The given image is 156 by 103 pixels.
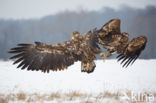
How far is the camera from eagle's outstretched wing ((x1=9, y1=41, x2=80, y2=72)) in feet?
9.06

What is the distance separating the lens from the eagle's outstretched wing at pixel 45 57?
9.06 ft

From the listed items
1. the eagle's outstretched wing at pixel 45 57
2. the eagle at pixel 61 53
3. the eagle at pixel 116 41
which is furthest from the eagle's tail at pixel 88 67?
the eagle at pixel 116 41

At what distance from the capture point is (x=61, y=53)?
2816mm

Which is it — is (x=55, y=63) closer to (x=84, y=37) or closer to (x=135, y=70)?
(x=84, y=37)

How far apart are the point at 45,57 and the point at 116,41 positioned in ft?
3.41

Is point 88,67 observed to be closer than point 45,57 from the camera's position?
Result: Yes

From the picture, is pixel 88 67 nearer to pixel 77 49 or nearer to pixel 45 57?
pixel 77 49

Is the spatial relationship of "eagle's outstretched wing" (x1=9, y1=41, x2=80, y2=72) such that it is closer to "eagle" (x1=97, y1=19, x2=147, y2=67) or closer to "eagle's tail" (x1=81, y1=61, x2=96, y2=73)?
"eagle's tail" (x1=81, y1=61, x2=96, y2=73)

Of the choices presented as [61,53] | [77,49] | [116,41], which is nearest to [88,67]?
[77,49]

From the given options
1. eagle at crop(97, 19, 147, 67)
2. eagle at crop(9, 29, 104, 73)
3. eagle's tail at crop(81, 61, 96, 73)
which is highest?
eagle at crop(97, 19, 147, 67)

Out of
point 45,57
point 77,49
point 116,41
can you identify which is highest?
point 116,41

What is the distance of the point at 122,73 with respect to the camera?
12.8 meters

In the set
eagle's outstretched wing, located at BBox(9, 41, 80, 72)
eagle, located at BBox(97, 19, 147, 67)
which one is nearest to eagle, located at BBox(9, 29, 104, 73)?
eagle's outstretched wing, located at BBox(9, 41, 80, 72)

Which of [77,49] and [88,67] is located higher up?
[77,49]
